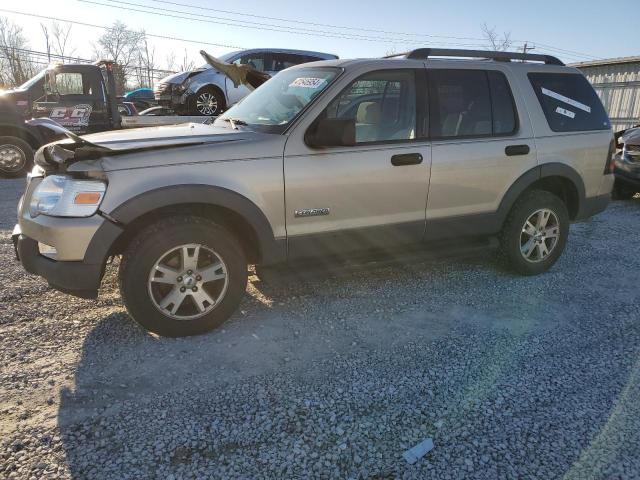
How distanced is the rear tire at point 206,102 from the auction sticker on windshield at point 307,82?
26.3ft

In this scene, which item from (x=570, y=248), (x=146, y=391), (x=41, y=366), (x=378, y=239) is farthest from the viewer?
(x=570, y=248)

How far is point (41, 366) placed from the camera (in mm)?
2953

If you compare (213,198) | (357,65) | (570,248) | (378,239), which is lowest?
(570,248)

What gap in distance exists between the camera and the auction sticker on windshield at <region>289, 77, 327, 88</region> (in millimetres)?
3726

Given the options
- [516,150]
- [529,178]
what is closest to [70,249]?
[516,150]

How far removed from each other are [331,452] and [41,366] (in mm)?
1877

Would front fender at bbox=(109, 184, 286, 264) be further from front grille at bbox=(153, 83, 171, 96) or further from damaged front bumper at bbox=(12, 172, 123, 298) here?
front grille at bbox=(153, 83, 171, 96)

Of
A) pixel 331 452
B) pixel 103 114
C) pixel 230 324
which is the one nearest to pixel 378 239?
pixel 230 324

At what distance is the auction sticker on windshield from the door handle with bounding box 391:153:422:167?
0.80m

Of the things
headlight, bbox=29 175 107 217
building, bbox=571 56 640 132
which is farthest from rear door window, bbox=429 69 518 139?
building, bbox=571 56 640 132

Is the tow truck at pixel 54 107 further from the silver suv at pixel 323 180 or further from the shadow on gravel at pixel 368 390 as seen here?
the shadow on gravel at pixel 368 390

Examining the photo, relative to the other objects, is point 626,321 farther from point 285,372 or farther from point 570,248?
point 285,372

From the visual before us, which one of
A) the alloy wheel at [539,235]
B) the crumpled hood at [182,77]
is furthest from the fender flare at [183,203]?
the crumpled hood at [182,77]

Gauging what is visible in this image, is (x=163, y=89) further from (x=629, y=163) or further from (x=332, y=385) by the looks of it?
(x=332, y=385)
